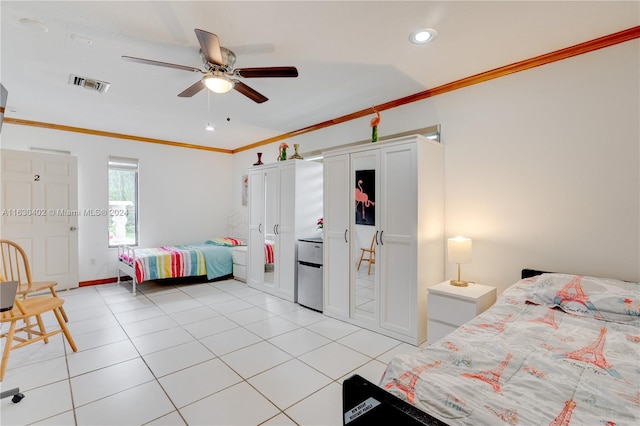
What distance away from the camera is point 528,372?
1241 mm

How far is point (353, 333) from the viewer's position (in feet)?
10.3

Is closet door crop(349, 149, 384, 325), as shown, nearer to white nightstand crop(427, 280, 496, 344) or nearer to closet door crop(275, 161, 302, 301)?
white nightstand crop(427, 280, 496, 344)

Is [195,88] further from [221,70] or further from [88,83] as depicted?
[88,83]

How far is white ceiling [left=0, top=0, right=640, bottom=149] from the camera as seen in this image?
1977mm

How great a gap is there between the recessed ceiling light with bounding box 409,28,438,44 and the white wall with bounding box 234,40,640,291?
3.28ft

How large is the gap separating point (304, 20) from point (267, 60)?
694 millimetres

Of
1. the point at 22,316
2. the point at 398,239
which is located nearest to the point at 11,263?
the point at 22,316

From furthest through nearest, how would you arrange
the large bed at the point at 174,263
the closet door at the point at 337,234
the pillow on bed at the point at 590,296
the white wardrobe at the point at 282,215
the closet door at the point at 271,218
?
the large bed at the point at 174,263, the closet door at the point at 271,218, the white wardrobe at the point at 282,215, the closet door at the point at 337,234, the pillow on bed at the point at 590,296

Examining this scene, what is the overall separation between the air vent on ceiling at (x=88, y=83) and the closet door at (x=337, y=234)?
8.54ft

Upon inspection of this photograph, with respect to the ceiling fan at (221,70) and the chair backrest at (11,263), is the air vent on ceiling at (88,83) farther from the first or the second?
the chair backrest at (11,263)

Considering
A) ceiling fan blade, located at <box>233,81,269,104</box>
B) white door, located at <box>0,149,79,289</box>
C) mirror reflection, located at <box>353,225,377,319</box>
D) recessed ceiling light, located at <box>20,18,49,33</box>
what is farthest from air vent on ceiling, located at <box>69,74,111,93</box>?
mirror reflection, located at <box>353,225,377,319</box>

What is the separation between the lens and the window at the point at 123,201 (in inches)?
210

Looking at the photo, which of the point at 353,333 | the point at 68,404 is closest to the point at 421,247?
the point at 353,333

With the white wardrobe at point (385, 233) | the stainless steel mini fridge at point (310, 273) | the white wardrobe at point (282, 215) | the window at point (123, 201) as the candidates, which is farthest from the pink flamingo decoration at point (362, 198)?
the window at point (123, 201)
